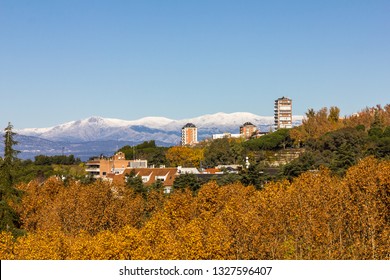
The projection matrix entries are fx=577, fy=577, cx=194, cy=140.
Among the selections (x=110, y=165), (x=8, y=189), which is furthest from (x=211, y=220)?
(x=110, y=165)

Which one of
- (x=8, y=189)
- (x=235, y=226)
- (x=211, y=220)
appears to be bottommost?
(x=211, y=220)

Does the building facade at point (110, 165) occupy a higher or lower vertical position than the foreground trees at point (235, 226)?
higher

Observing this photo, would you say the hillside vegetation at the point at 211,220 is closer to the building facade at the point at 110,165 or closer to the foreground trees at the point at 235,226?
the foreground trees at the point at 235,226

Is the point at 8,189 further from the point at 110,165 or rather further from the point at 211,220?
the point at 110,165

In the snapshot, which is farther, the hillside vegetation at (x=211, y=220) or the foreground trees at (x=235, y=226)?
the hillside vegetation at (x=211, y=220)

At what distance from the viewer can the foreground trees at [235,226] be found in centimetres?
2709

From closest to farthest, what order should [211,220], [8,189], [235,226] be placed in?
[235,226], [211,220], [8,189]

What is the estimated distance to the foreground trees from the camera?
27094mm

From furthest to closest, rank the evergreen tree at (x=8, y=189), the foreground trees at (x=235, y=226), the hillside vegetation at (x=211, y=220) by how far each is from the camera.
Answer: the evergreen tree at (x=8, y=189) → the hillside vegetation at (x=211, y=220) → the foreground trees at (x=235, y=226)

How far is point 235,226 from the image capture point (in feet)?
103

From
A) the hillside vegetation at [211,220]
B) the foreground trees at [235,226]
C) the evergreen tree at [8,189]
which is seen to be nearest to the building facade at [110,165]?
the hillside vegetation at [211,220]

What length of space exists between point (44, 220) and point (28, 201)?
22.4ft

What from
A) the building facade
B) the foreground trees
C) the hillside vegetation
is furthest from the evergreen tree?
the building facade
